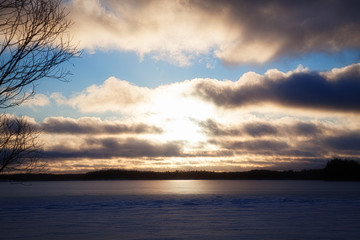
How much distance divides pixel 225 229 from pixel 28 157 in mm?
9653

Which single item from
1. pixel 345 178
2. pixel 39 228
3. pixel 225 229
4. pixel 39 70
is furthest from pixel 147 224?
pixel 345 178

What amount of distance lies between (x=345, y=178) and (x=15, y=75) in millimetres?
Result: 206162

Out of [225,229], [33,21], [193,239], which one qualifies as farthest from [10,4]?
[225,229]

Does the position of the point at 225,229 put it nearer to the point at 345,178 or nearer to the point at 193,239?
the point at 193,239

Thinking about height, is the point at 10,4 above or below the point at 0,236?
above

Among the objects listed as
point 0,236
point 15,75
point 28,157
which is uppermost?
point 15,75

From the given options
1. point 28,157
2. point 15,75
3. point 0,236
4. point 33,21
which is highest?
point 33,21

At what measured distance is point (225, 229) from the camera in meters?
15.5

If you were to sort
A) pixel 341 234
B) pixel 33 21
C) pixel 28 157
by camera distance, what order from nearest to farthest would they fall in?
1. pixel 33 21
2. pixel 28 157
3. pixel 341 234

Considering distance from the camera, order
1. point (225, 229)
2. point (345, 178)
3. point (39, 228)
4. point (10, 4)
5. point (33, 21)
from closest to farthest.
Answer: point (10, 4) → point (33, 21) → point (225, 229) → point (39, 228) → point (345, 178)

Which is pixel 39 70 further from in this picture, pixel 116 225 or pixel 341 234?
pixel 341 234

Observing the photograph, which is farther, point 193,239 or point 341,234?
point 341,234

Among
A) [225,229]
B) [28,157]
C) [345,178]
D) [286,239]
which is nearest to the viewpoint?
[28,157]

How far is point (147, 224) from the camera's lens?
17484 mm
